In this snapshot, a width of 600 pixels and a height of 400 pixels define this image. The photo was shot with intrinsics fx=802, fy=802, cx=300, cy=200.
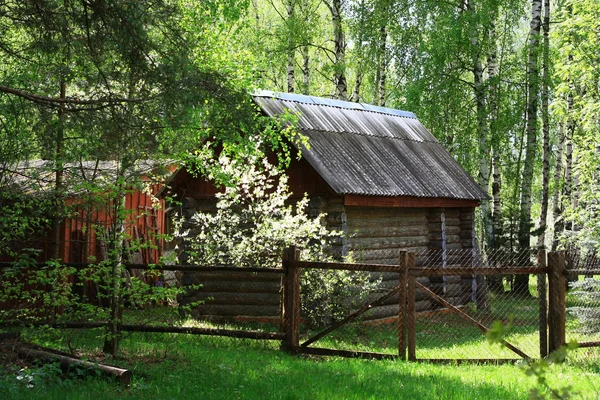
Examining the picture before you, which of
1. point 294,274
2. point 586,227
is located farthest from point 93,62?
point 586,227

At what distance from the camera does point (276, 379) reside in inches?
361

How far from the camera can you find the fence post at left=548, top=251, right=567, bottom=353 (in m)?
10.7

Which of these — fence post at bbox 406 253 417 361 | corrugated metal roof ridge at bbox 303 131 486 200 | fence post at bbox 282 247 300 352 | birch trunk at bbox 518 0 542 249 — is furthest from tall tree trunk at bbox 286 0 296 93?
fence post at bbox 406 253 417 361

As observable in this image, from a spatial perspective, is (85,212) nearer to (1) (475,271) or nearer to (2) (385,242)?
(2) (385,242)

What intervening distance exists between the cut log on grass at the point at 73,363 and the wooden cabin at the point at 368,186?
7.06 metres

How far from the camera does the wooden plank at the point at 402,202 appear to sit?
52.9ft

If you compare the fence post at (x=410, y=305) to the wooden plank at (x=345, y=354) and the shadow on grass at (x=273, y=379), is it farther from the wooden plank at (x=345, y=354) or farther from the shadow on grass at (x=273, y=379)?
the shadow on grass at (x=273, y=379)

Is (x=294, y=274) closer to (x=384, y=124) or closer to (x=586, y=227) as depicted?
(x=586, y=227)

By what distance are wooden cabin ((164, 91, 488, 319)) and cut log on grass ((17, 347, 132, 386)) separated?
7.06 metres

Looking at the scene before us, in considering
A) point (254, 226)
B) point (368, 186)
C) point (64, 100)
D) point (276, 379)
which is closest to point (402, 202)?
point (368, 186)

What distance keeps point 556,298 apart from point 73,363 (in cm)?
627

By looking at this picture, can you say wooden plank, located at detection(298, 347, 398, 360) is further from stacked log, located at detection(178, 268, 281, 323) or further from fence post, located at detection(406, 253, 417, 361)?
stacked log, located at detection(178, 268, 281, 323)

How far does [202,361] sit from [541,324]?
181 inches

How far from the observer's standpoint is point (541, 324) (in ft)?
35.8
